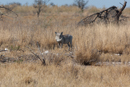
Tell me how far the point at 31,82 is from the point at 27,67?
1.23 m

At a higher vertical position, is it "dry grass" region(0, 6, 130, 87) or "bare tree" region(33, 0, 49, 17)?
"bare tree" region(33, 0, 49, 17)

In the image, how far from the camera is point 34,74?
5648 millimetres

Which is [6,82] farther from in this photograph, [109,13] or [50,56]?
[109,13]

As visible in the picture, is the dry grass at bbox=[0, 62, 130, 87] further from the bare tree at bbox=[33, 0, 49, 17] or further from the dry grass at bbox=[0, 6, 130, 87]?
the bare tree at bbox=[33, 0, 49, 17]

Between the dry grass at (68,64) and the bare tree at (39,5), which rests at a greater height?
the bare tree at (39,5)

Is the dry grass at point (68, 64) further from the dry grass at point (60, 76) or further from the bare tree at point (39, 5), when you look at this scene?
the bare tree at point (39, 5)

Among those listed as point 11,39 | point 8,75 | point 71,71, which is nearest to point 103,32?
point 11,39

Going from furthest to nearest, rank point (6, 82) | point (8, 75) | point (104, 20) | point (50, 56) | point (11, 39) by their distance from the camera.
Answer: point (104, 20) < point (11, 39) < point (50, 56) < point (8, 75) < point (6, 82)

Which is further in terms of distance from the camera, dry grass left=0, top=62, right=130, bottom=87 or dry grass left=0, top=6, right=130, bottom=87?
dry grass left=0, top=6, right=130, bottom=87

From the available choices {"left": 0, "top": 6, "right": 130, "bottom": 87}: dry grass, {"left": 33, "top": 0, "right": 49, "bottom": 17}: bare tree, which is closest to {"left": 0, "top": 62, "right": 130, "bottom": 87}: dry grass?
{"left": 0, "top": 6, "right": 130, "bottom": 87}: dry grass

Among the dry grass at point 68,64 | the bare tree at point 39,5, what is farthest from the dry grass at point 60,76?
the bare tree at point 39,5

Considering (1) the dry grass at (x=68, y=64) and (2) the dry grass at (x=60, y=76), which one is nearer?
(2) the dry grass at (x=60, y=76)

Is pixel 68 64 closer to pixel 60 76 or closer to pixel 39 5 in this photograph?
pixel 60 76

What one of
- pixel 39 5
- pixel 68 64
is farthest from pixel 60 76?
pixel 39 5
